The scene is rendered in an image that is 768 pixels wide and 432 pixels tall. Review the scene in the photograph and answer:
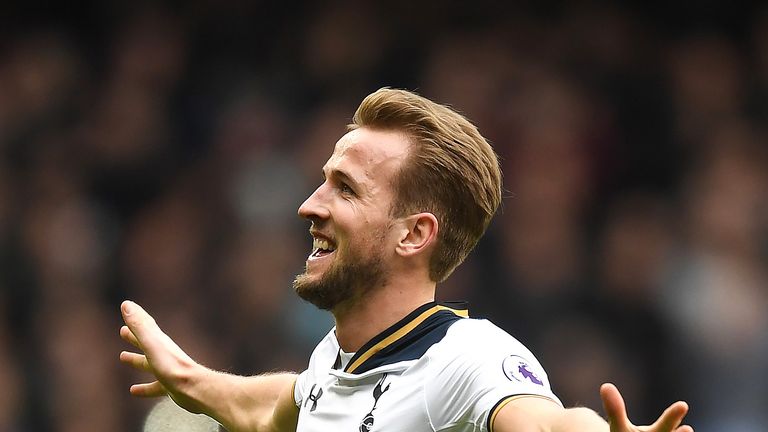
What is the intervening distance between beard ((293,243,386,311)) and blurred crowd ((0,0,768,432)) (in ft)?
10.3

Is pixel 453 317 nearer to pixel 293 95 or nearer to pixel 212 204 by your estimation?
pixel 212 204

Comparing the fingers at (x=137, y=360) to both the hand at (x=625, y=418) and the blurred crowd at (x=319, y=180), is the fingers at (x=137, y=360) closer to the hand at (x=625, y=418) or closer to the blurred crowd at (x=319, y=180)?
the hand at (x=625, y=418)

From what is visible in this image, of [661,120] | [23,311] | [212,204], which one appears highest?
[661,120]

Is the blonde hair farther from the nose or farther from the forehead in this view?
the nose

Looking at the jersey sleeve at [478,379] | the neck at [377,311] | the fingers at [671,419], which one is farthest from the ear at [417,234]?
the fingers at [671,419]

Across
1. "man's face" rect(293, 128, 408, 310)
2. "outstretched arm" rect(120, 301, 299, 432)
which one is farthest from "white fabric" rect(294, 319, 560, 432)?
"outstretched arm" rect(120, 301, 299, 432)

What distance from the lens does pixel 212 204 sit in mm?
7520

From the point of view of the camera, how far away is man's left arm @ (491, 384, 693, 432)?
248cm

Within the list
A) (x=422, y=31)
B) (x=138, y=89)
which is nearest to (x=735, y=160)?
(x=422, y=31)

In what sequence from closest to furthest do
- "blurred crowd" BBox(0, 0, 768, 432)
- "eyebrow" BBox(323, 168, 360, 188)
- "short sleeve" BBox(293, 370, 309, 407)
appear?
"eyebrow" BBox(323, 168, 360, 188)
"short sleeve" BBox(293, 370, 309, 407)
"blurred crowd" BBox(0, 0, 768, 432)

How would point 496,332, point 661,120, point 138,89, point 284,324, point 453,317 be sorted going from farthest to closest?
point 138,89, point 661,120, point 284,324, point 453,317, point 496,332

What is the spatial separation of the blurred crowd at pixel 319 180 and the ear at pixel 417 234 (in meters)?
3.12

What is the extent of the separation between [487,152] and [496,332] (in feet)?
1.95

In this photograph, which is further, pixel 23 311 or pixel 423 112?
pixel 23 311
